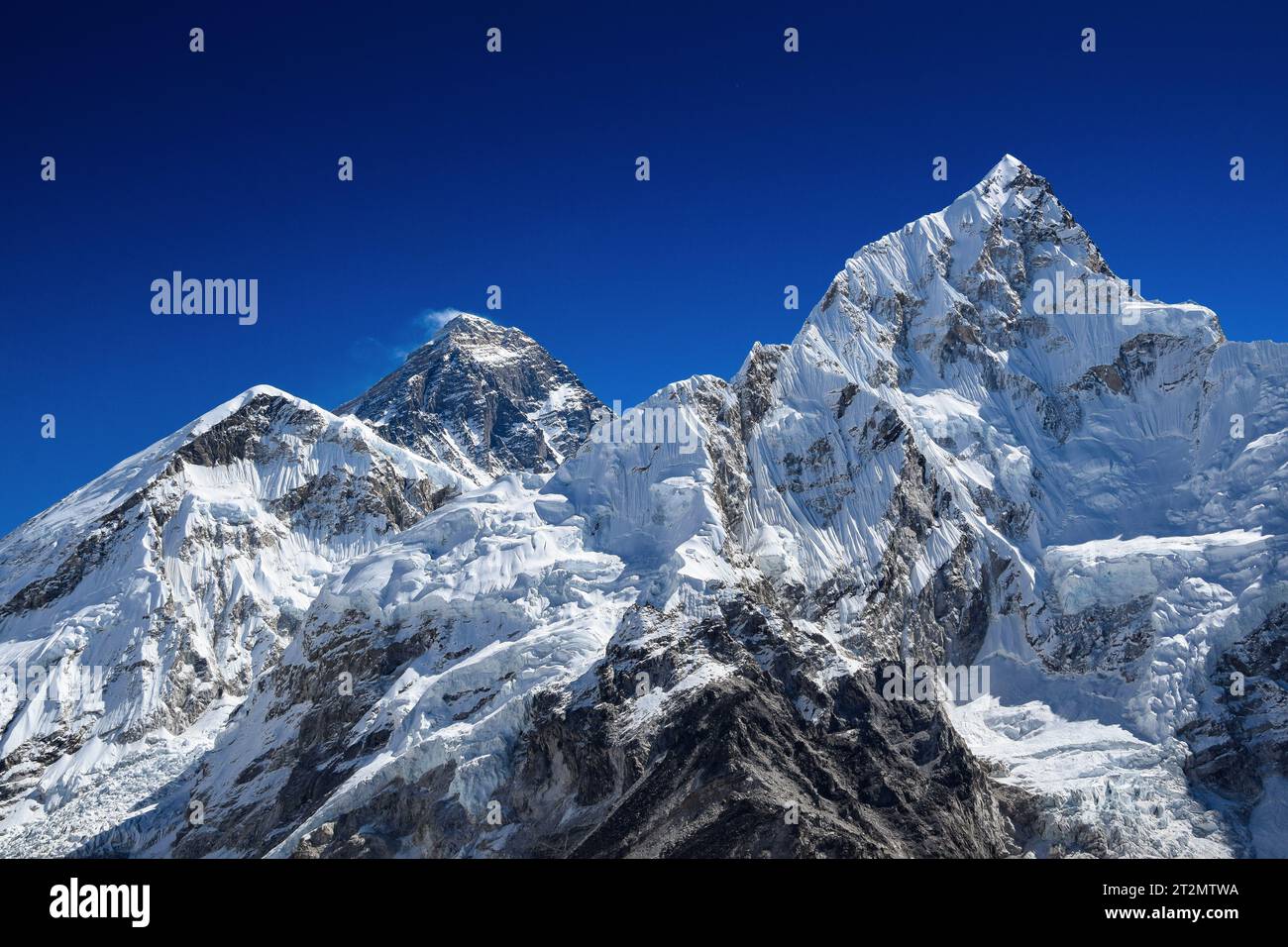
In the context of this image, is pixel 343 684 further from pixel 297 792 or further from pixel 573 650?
pixel 573 650

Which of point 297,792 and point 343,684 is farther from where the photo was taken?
point 343,684

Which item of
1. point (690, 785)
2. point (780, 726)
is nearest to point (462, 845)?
point (690, 785)

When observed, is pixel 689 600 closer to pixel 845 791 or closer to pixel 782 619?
pixel 782 619

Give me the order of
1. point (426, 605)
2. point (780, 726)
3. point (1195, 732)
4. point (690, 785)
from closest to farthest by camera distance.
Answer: point (690, 785), point (780, 726), point (1195, 732), point (426, 605)

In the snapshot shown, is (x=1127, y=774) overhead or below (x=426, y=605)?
below
